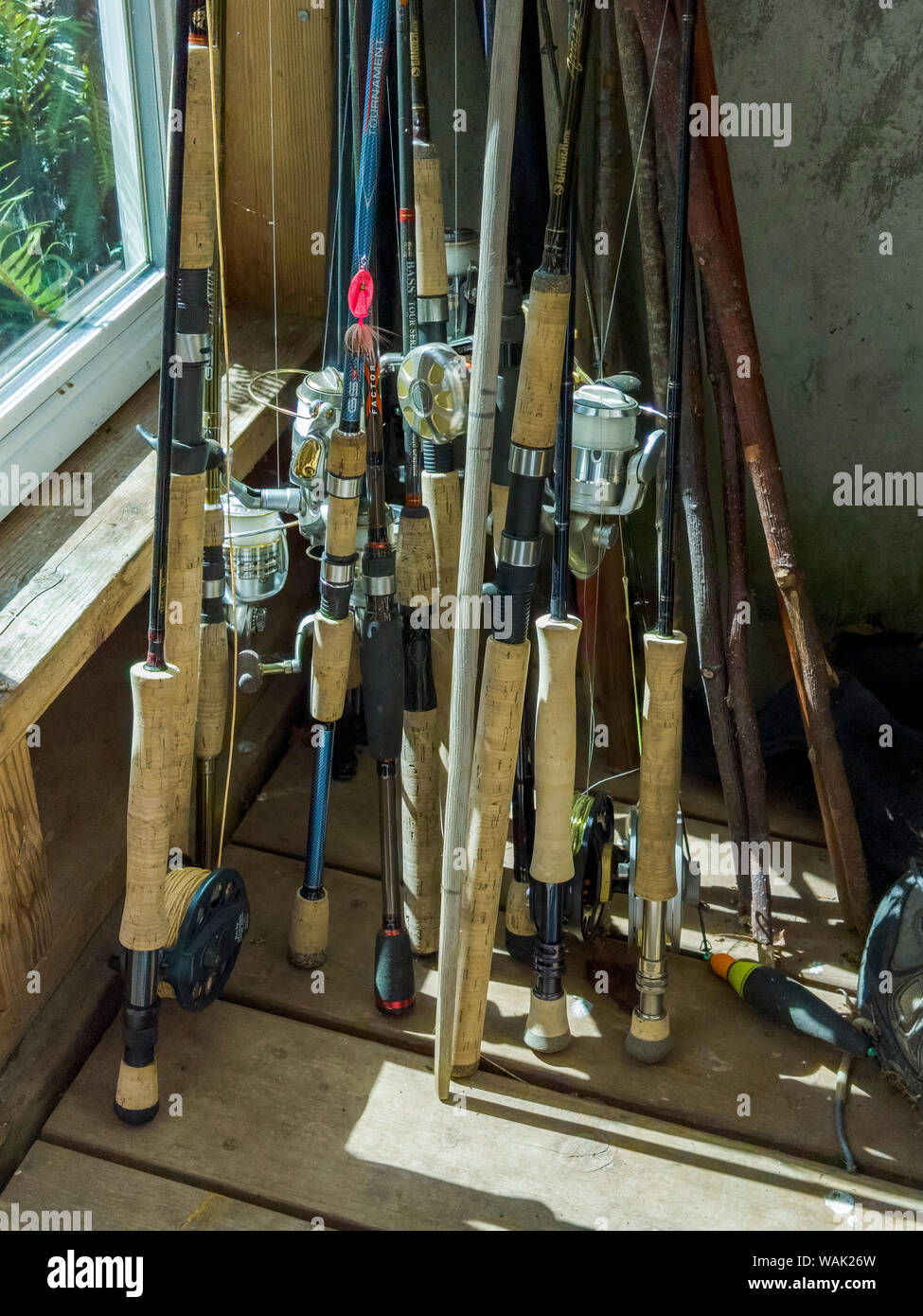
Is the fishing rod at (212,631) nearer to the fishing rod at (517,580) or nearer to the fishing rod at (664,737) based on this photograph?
the fishing rod at (517,580)

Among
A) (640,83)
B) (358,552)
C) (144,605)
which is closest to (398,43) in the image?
(640,83)

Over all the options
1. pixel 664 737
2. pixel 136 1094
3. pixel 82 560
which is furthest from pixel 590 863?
pixel 82 560

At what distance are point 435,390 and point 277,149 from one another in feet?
3.09

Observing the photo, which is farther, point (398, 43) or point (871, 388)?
point (871, 388)

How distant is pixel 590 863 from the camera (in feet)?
7.25

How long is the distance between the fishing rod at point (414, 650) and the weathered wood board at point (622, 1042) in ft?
0.47

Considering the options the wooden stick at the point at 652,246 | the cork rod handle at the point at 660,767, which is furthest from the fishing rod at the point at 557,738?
the wooden stick at the point at 652,246

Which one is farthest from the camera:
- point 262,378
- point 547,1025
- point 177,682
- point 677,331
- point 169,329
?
point 262,378

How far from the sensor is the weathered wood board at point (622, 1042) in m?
2.10

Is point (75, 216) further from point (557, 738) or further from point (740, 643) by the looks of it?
point (740, 643)

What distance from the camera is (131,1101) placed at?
6.66 ft

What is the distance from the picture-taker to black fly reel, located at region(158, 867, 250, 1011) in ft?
6.67

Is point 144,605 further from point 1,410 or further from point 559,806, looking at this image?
point 559,806
